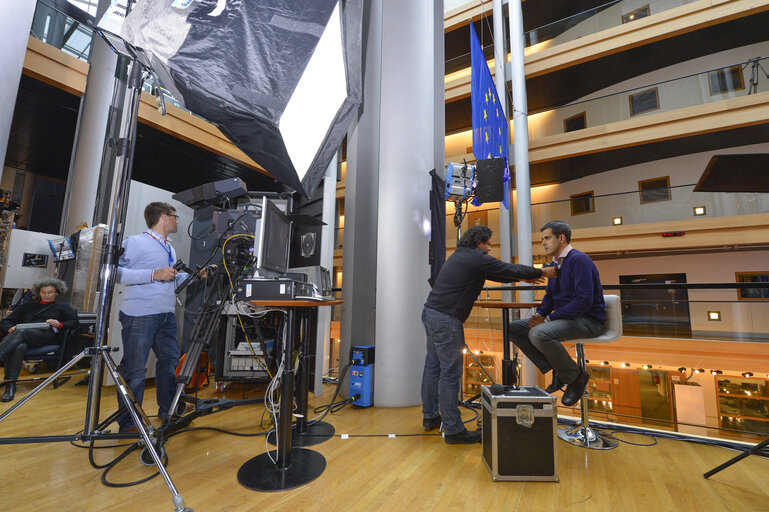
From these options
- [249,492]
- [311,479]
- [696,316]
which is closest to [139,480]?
[249,492]

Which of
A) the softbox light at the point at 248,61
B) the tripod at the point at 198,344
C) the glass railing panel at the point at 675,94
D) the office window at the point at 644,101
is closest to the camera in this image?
the softbox light at the point at 248,61

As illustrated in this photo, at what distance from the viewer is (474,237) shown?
2.31 meters

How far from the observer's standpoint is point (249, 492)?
5.09 ft

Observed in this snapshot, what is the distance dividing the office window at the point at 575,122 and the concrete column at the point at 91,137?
460 inches

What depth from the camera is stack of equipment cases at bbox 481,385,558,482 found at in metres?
1.71

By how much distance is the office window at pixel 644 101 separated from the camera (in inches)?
361

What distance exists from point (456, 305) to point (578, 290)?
735mm

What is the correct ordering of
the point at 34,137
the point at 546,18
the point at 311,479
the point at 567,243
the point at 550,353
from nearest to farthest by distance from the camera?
the point at 311,479, the point at 550,353, the point at 567,243, the point at 34,137, the point at 546,18

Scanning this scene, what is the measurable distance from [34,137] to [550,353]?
34.1ft

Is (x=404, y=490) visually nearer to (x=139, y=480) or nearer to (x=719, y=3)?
(x=139, y=480)

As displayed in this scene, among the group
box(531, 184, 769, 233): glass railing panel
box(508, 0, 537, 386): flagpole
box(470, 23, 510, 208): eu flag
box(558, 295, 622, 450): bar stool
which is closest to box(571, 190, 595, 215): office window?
box(531, 184, 769, 233): glass railing panel

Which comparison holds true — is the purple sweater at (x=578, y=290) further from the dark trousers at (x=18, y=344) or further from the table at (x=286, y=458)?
the dark trousers at (x=18, y=344)

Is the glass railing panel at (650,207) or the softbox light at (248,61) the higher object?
the glass railing panel at (650,207)

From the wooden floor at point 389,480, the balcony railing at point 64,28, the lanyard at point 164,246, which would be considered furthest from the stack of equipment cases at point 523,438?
the balcony railing at point 64,28
